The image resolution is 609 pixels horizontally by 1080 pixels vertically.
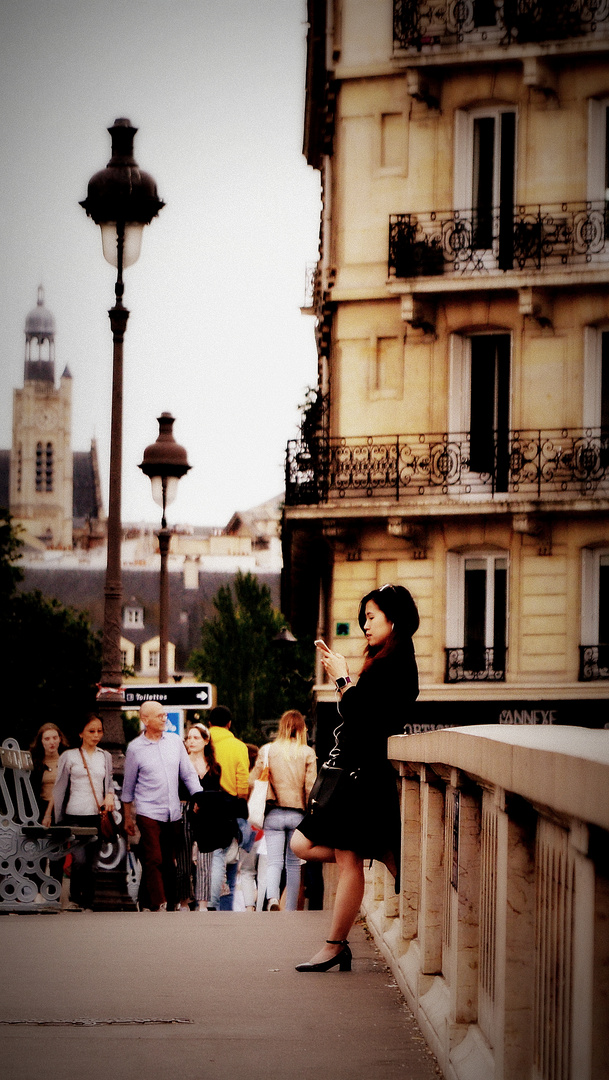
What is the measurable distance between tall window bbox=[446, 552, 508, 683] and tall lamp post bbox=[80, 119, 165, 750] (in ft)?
39.5

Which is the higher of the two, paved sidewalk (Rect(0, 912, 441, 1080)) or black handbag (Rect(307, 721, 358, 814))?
black handbag (Rect(307, 721, 358, 814))

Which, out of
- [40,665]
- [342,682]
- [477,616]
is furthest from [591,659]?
[40,665]

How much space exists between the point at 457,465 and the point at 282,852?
14.7 metres

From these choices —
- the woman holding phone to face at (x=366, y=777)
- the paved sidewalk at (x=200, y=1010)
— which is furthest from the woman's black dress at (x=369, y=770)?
the paved sidewalk at (x=200, y=1010)

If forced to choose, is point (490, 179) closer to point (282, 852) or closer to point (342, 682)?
point (282, 852)

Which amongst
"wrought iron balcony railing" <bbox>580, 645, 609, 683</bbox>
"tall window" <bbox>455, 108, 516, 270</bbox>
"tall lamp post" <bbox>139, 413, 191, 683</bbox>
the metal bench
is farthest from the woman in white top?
"tall window" <bbox>455, 108, 516, 270</bbox>

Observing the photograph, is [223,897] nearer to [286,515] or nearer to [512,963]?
[512,963]

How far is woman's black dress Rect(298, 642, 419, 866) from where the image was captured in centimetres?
750

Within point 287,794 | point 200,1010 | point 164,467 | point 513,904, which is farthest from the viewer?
point 164,467

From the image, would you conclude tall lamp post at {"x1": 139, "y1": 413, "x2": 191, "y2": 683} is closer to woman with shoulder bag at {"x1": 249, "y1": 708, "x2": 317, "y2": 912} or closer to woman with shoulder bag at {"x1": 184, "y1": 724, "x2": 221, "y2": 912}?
woman with shoulder bag at {"x1": 184, "y1": 724, "x2": 221, "y2": 912}

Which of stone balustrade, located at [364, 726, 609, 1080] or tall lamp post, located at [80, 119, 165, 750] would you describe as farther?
tall lamp post, located at [80, 119, 165, 750]

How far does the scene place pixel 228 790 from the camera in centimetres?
1532

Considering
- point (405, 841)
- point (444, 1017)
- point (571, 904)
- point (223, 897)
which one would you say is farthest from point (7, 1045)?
point (223, 897)

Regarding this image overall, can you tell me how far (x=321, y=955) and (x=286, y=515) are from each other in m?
21.0
